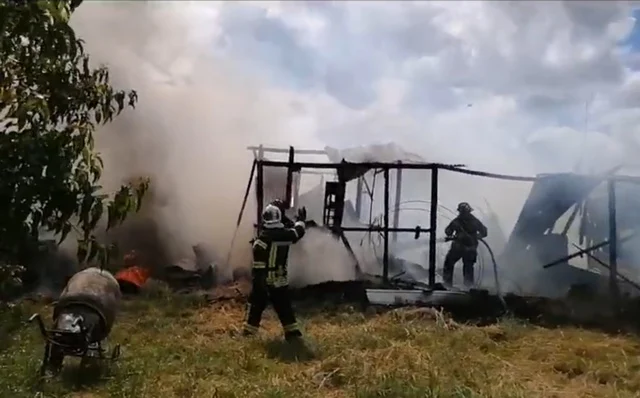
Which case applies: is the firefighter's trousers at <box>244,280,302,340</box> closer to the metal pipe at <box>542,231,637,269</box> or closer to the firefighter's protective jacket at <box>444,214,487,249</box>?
the firefighter's protective jacket at <box>444,214,487,249</box>

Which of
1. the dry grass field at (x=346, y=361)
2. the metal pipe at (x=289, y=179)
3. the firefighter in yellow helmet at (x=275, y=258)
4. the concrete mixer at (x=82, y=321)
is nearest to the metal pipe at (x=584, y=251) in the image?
the dry grass field at (x=346, y=361)

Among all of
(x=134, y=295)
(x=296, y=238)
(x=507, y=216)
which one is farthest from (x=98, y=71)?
(x=507, y=216)

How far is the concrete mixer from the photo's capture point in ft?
21.6

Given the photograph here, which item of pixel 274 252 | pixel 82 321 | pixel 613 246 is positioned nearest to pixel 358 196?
pixel 613 246

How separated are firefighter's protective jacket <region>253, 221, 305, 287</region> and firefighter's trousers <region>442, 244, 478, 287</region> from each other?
3961 mm

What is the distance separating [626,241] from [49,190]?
900cm

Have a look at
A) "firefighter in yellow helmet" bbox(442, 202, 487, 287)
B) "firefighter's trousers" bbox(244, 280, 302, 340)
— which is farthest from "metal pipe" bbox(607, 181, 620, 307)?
"firefighter's trousers" bbox(244, 280, 302, 340)

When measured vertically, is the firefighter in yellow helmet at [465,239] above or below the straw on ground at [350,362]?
above

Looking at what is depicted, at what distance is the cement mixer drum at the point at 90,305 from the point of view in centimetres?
688

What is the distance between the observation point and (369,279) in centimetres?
1187

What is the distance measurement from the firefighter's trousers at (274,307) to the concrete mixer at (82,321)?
1.78 metres

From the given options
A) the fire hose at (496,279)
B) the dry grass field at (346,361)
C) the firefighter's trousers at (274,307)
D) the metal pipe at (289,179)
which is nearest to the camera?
the dry grass field at (346,361)

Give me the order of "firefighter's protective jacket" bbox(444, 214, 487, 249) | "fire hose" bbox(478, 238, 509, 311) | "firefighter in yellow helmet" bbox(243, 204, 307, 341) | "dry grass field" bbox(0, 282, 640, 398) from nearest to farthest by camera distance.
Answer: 1. "dry grass field" bbox(0, 282, 640, 398)
2. "firefighter in yellow helmet" bbox(243, 204, 307, 341)
3. "fire hose" bbox(478, 238, 509, 311)
4. "firefighter's protective jacket" bbox(444, 214, 487, 249)

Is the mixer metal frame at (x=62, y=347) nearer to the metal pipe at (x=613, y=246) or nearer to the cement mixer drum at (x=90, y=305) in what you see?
the cement mixer drum at (x=90, y=305)
